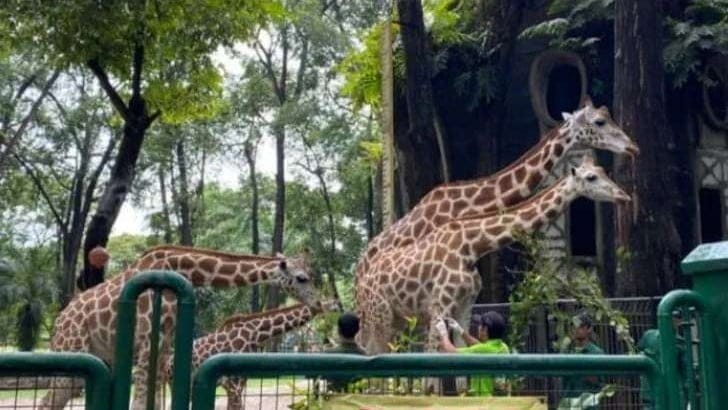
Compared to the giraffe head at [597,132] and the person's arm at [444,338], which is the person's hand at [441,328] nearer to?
the person's arm at [444,338]

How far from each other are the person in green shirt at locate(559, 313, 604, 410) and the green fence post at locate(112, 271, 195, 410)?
134 cm

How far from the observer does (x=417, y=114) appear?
1240 cm

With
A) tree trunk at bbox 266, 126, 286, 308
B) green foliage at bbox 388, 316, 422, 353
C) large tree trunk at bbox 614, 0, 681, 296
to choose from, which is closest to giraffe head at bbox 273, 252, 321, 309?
green foliage at bbox 388, 316, 422, 353

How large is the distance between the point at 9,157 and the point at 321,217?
10.5 metres

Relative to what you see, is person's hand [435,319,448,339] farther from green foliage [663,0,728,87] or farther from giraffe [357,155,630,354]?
green foliage [663,0,728,87]

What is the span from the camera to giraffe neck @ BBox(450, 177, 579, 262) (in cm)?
796

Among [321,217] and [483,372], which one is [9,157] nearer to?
[321,217]

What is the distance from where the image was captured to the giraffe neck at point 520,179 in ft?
28.4

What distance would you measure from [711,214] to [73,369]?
1450cm

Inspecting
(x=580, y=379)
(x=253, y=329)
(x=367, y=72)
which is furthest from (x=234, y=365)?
(x=367, y=72)

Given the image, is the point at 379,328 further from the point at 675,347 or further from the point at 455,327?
the point at 675,347

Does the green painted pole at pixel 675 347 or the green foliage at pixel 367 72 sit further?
the green foliage at pixel 367 72

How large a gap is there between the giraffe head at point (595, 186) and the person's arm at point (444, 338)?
179 centimetres

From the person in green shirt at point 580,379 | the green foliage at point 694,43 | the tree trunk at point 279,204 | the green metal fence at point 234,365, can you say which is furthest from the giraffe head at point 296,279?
the tree trunk at point 279,204
